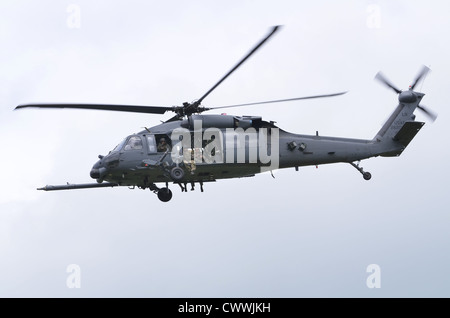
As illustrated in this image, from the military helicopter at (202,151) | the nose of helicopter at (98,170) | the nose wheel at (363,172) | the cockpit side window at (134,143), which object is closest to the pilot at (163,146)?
the military helicopter at (202,151)

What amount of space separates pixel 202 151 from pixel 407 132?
7858mm

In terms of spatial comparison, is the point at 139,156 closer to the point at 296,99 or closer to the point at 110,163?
the point at 110,163

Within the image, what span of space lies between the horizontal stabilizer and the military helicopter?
5.94 feet

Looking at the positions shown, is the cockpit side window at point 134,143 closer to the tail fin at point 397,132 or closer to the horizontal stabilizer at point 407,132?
the tail fin at point 397,132

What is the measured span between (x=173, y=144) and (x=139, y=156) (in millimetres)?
1233

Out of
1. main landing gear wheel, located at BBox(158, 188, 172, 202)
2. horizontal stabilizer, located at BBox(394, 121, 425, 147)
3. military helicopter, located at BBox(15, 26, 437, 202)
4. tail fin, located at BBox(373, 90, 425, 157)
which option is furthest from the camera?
tail fin, located at BBox(373, 90, 425, 157)

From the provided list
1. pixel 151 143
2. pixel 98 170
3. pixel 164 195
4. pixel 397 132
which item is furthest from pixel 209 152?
pixel 397 132

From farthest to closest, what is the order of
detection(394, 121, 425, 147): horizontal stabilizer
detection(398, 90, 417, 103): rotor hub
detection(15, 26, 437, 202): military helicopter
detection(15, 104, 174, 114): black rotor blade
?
1. detection(398, 90, 417, 103): rotor hub
2. detection(394, 121, 425, 147): horizontal stabilizer
3. detection(15, 26, 437, 202): military helicopter
4. detection(15, 104, 174, 114): black rotor blade

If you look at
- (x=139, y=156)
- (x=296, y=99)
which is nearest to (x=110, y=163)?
(x=139, y=156)

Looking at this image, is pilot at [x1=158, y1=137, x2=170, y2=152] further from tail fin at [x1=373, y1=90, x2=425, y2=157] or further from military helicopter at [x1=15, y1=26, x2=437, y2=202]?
tail fin at [x1=373, y1=90, x2=425, y2=157]

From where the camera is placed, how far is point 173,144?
26031 mm

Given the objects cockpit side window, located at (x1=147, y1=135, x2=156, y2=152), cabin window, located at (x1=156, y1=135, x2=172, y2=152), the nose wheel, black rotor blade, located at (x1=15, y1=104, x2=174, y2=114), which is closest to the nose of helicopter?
cockpit side window, located at (x1=147, y1=135, x2=156, y2=152)

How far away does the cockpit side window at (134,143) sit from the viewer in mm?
26078

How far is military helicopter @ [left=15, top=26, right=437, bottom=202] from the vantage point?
25.8 metres
